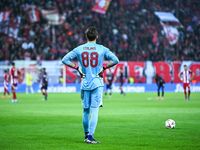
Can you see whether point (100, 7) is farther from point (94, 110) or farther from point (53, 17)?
point (94, 110)

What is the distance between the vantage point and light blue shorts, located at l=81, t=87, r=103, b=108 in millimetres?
8625

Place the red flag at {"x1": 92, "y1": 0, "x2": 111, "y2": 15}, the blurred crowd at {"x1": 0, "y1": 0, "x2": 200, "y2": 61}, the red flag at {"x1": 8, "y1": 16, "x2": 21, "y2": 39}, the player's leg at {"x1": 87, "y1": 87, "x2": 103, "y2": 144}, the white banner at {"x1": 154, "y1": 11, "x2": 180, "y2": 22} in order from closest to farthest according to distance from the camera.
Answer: the player's leg at {"x1": 87, "y1": 87, "x2": 103, "y2": 144} < the blurred crowd at {"x1": 0, "y1": 0, "x2": 200, "y2": 61} < the red flag at {"x1": 8, "y1": 16, "x2": 21, "y2": 39} < the red flag at {"x1": 92, "y1": 0, "x2": 111, "y2": 15} < the white banner at {"x1": 154, "y1": 11, "x2": 180, "y2": 22}

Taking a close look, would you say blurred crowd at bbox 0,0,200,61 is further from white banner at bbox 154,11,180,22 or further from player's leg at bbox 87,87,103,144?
player's leg at bbox 87,87,103,144

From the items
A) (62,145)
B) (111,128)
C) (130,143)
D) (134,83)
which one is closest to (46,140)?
(62,145)

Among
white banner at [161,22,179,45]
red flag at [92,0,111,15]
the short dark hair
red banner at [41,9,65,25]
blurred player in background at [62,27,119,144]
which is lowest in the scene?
blurred player in background at [62,27,119,144]

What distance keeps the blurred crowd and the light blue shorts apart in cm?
3342

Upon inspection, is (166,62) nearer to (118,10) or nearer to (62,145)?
(118,10)

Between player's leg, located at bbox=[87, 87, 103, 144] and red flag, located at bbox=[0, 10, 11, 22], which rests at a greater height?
red flag, located at bbox=[0, 10, 11, 22]

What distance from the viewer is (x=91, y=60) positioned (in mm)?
8695

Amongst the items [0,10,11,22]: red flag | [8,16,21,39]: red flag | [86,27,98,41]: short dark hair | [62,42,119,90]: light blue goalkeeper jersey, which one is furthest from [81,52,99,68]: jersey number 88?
[0,10,11,22]: red flag

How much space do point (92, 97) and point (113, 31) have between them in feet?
125

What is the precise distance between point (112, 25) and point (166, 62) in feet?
25.8

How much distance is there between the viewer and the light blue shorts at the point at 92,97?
340 inches

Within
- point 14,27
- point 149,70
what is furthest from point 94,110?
point 14,27
